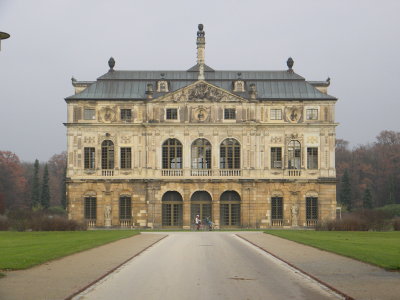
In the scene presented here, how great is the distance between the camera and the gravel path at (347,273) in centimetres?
1941

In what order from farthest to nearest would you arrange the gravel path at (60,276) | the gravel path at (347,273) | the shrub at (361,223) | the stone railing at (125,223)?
the stone railing at (125,223) → the shrub at (361,223) → the gravel path at (347,273) → the gravel path at (60,276)

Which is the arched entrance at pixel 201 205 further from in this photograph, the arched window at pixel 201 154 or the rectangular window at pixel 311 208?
the rectangular window at pixel 311 208

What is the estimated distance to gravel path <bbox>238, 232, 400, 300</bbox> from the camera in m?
19.4

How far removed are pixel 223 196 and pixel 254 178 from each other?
3568mm

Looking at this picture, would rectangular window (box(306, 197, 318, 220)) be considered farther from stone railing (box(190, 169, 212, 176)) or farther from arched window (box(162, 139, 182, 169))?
arched window (box(162, 139, 182, 169))

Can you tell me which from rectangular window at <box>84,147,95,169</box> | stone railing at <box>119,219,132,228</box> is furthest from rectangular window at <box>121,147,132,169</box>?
stone railing at <box>119,219,132,228</box>

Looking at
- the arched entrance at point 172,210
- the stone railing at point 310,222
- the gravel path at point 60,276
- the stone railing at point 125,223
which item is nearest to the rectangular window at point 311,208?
the stone railing at point 310,222

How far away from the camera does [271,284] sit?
69.2 ft

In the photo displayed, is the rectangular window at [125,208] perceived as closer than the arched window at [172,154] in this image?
Yes

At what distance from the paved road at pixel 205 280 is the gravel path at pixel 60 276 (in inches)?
21.6

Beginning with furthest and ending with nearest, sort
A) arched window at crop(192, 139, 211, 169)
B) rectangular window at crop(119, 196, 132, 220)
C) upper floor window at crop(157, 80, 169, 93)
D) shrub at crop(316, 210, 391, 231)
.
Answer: upper floor window at crop(157, 80, 169, 93)
arched window at crop(192, 139, 211, 169)
rectangular window at crop(119, 196, 132, 220)
shrub at crop(316, 210, 391, 231)

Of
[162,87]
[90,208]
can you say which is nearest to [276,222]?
[162,87]

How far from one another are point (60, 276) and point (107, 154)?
5199 centimetres

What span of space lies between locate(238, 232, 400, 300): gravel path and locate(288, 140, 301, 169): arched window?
4050 centimetres
